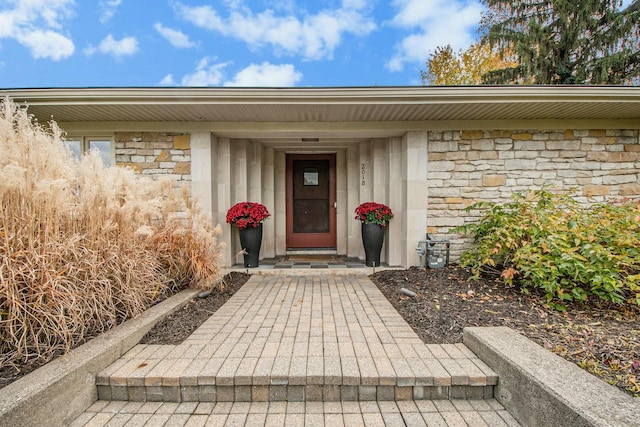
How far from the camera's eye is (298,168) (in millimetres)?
5934

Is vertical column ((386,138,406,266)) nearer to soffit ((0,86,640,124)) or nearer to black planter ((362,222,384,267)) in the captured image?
black planter ((362,222,384,267))

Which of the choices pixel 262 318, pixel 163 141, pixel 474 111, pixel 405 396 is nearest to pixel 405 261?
pixel 474 111

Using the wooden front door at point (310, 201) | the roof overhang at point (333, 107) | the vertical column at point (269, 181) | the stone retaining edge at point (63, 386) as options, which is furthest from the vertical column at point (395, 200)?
the stone retaining edge at point (63, 386)

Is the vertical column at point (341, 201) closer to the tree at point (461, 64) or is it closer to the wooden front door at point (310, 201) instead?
the wooden front door at point (310, 201)

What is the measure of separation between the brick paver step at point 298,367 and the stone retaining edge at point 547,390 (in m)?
0.11

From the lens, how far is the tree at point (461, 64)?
11.0 meters

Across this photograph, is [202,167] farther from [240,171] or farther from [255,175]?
[255,175]

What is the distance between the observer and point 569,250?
8.91 ft

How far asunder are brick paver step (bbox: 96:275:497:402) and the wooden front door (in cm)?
345

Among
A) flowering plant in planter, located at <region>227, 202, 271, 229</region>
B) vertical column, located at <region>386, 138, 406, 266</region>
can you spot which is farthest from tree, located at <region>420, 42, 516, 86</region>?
flowering plant in planter, located at <region>227, 202, 271, 229</region>

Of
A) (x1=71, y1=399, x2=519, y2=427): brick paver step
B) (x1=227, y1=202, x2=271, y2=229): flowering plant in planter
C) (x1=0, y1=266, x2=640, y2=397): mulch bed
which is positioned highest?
(x1=227, y1=202, x2=271, y2=229): flowering plant in planter

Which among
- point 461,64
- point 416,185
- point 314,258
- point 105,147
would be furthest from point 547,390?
point 461,64

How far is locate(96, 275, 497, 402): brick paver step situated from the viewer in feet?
5.57

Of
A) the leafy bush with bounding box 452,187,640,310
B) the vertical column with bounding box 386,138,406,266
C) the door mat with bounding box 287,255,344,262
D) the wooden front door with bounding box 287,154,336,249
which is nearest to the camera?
the leafy bush with bounding box 452,187,640,310
